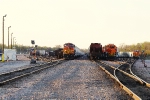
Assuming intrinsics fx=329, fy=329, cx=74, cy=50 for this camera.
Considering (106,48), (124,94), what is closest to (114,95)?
(124,94)

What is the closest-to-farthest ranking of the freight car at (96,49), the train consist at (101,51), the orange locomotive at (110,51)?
the freight car at (96,49)
the train consist at (101,51)
the orange locomotive at (110,51)

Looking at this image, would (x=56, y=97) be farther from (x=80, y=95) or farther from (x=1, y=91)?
(x=1, y=91)

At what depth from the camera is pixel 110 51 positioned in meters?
62.5

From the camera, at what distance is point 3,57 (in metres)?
47.7

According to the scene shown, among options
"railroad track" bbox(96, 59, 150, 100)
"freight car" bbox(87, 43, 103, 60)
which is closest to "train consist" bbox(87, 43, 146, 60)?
"freight car" bbox(87, 43, 103, 60)

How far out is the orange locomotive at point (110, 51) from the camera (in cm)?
6234

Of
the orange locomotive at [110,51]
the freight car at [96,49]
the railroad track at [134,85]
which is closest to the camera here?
the railroad track at [134,85]

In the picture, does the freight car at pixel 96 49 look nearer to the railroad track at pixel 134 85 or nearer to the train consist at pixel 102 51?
the train consist at pixel 102 51

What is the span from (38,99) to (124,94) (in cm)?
329

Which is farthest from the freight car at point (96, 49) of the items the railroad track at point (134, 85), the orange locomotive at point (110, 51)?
the railroad track at point (134, 85)

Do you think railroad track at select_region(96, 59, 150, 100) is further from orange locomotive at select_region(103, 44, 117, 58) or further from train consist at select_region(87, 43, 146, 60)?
orange locomotive at select_region(103, 44, 117, 58)

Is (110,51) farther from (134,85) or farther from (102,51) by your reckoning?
(134,85)

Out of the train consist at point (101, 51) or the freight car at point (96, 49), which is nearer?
the freight car at point (96, 49)

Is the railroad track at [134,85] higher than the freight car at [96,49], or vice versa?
the freight car at [96,49]
